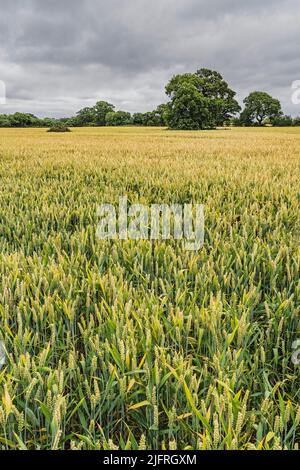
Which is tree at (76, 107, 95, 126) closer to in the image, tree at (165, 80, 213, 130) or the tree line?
the tree line

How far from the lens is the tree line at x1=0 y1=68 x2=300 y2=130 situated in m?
49.8

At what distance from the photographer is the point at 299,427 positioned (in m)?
1.04

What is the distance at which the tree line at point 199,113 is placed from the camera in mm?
49812

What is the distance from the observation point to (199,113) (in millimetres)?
49062

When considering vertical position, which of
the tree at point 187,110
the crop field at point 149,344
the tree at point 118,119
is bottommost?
the crop field at point 149,344

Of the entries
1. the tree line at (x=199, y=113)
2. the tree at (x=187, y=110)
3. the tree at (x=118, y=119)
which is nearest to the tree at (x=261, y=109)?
the tree line at (x=199, y=113)

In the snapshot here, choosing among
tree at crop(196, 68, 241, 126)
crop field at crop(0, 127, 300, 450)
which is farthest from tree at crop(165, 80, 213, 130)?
crop field at crop(0, 127, 300, 450)

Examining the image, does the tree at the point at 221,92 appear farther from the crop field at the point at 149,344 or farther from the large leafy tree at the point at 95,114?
the crop field at the point at 149,344

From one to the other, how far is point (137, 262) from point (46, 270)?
50 centimetres

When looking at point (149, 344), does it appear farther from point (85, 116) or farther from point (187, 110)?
point (85, 116)

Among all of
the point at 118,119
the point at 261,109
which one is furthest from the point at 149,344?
the point at 261,109
